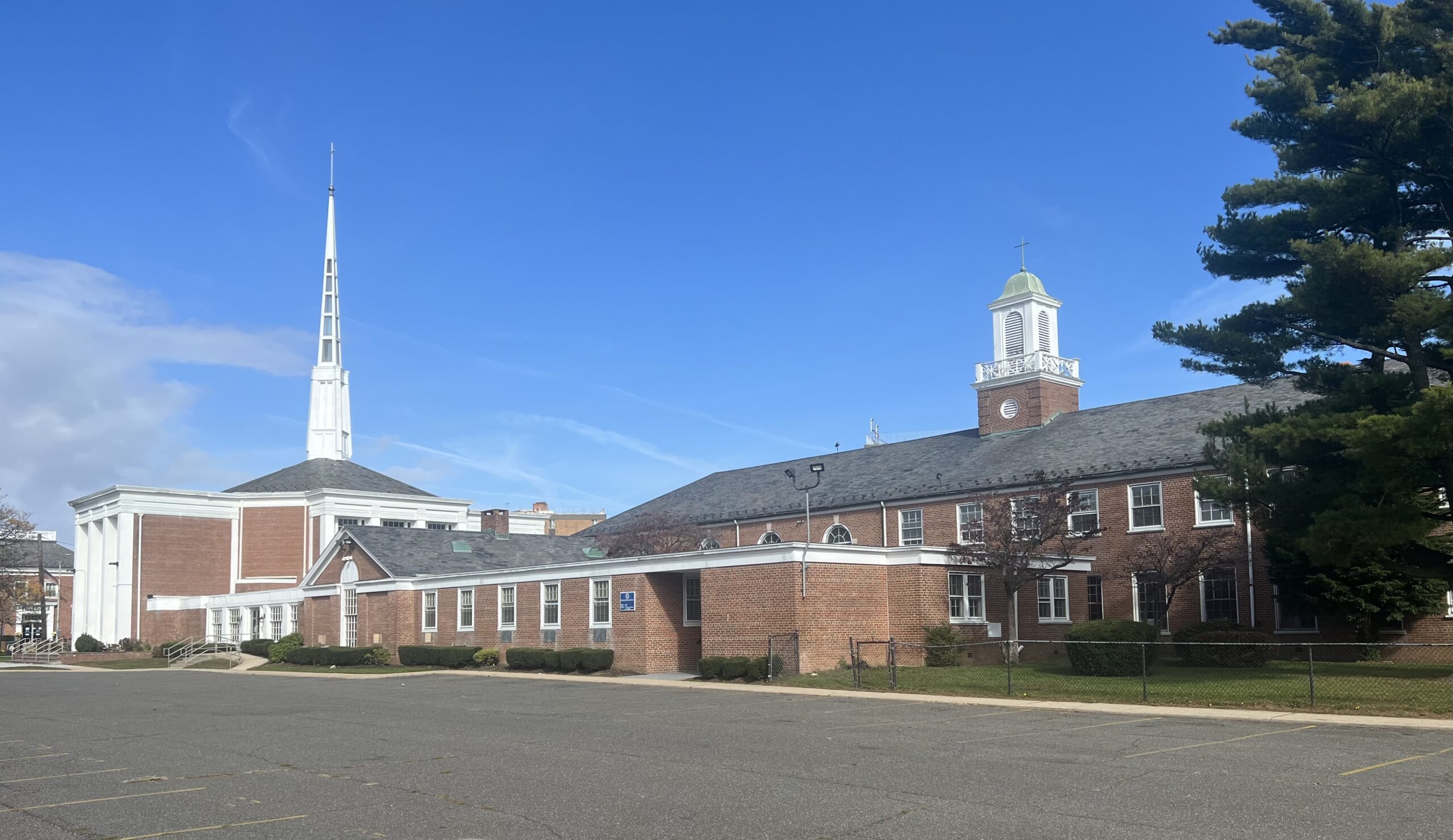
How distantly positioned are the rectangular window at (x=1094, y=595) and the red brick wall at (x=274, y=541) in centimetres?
5345

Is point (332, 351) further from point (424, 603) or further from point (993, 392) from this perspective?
point (993, 392)

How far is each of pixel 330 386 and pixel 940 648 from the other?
2516 inches

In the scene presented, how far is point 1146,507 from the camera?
41.1 metres

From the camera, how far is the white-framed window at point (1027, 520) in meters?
34.2

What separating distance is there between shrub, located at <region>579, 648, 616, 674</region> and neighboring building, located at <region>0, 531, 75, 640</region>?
6151cm

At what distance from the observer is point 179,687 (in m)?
33.2

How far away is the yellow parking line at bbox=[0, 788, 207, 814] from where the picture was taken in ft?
38.4

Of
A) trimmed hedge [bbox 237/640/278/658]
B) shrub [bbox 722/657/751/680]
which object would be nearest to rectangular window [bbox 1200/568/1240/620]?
shrub [bbox 722/657/751/680]

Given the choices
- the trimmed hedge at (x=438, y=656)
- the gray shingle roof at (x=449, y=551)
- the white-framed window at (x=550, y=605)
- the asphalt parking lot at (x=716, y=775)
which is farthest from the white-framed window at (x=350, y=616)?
the asphalt parking lot at (x=716, y=775)

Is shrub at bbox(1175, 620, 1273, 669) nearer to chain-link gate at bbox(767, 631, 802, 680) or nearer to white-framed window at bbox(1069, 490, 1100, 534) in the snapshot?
white-framed window at bbox(1069, 490, 1100, 534)

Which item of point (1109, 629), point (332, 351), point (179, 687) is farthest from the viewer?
point (332, 351)

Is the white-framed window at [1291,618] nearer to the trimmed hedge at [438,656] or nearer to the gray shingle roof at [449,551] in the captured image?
the trimmed hedge at [438,656]

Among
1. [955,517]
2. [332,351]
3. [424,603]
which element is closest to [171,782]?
[424,603]

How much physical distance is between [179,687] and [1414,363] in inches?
1286
